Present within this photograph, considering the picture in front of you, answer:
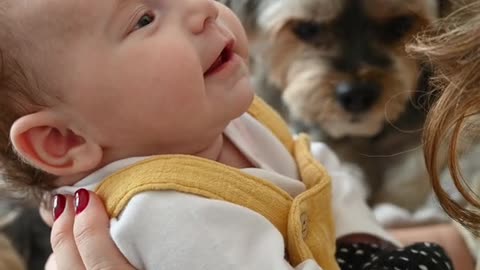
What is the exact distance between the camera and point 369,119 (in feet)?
5.34

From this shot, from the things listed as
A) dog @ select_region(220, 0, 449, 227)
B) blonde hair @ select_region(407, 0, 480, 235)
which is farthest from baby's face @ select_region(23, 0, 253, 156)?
dog @ select_region(220, 0, 449, 227)

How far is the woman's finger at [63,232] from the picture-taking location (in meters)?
0.85

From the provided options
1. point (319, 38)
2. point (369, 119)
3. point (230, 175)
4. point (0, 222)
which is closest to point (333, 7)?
point (319, 38)

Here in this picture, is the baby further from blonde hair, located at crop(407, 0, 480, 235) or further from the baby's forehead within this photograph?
blonde hair, located at crop(407, 0, 480, 235)

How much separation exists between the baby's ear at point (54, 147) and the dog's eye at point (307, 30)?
91cm

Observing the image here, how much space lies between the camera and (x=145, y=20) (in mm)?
779

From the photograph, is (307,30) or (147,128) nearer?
(147,128)

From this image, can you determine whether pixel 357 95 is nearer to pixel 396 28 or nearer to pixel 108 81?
pixel 396 28

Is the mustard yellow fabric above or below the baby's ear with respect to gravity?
below

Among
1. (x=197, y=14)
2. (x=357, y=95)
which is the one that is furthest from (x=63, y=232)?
(x=357, y=95)

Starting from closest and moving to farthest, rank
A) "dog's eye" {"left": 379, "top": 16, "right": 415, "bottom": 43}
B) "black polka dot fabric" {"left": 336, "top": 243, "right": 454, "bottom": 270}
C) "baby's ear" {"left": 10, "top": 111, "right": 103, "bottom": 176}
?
"baby's ear" {"left": 10, "top": 111, "right": 103, "bottom": 176}
"black polka dot fabric" {"left": 336, "top": 243, "right": 454, "bottom": 270}
"dog's eye" {"left": 379, "top": 16, "right": 415, "bottom": 43}

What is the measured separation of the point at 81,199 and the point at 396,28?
3.21 feet

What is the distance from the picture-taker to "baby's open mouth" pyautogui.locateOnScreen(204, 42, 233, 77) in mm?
810

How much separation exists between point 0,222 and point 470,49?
0.99 metres
